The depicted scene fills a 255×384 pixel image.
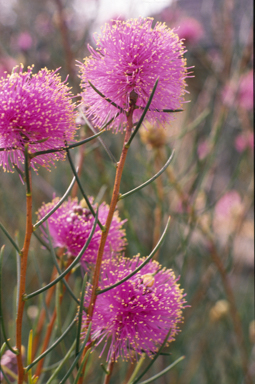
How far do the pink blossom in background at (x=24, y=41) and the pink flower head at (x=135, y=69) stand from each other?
1066 mm

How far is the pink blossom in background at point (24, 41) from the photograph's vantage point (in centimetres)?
127

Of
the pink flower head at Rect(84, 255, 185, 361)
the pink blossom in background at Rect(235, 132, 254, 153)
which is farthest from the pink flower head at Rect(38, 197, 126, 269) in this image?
the pink blossom in background at Rect(235, 132, 254, 153)

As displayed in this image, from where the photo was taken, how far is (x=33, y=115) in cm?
29

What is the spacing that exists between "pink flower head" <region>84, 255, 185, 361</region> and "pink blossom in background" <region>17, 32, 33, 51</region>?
115cm

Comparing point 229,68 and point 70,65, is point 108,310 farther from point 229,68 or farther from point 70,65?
point 229,68

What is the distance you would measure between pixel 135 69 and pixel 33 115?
0.32 ft

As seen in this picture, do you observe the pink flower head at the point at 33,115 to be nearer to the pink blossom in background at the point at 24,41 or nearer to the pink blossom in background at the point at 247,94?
the pink blossom in background at the point at 247,94

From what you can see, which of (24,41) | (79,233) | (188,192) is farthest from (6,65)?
(79,233)

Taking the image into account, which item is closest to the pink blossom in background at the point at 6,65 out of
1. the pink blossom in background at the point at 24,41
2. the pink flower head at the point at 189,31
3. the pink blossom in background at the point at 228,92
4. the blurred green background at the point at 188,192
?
the blurred green background at the point at 188,192

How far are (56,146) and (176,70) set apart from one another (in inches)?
5.2

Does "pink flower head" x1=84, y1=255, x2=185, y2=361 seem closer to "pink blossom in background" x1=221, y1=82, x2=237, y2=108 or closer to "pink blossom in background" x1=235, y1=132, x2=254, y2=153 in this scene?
A: "pink blossom in background" x1=235, y1=132, x2=254, y2=153

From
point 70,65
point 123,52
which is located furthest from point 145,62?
point 70,65

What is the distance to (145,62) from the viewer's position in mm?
306

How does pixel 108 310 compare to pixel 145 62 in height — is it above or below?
below
